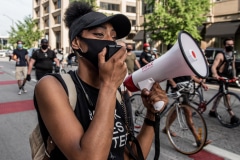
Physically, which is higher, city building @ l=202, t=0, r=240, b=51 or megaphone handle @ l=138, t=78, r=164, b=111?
city building @ l=202, t=0, r=240, b=51

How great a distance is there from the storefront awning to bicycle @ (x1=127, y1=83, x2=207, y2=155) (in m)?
17.1

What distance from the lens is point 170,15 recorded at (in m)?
20.3

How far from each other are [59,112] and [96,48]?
1.30ft

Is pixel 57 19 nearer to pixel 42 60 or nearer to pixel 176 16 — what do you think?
pixel 176 16

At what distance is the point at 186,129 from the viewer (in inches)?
173

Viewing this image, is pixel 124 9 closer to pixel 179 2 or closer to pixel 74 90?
pixel 179 2

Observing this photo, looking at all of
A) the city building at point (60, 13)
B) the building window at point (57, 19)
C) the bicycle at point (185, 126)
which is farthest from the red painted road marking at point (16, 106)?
the building window at point (57, 19)

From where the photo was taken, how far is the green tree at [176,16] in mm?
19641

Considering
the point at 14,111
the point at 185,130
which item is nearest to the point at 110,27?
the point at 185,130

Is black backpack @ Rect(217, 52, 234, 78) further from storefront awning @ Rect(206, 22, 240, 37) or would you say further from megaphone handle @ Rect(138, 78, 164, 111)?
storefront awning @ Rect(206, 22, 240, 37)

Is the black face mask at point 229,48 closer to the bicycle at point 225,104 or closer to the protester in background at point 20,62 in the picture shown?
the bicycle at point 225,104

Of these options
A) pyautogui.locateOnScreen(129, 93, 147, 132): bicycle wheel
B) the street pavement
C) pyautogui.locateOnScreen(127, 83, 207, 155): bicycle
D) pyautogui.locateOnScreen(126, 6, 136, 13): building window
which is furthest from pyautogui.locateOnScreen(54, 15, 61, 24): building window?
pyautogui.locateOnScreen(127, 83, 207, 155): bicycle

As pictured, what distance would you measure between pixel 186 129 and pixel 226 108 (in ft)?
5.22

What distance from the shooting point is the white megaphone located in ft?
5.26
